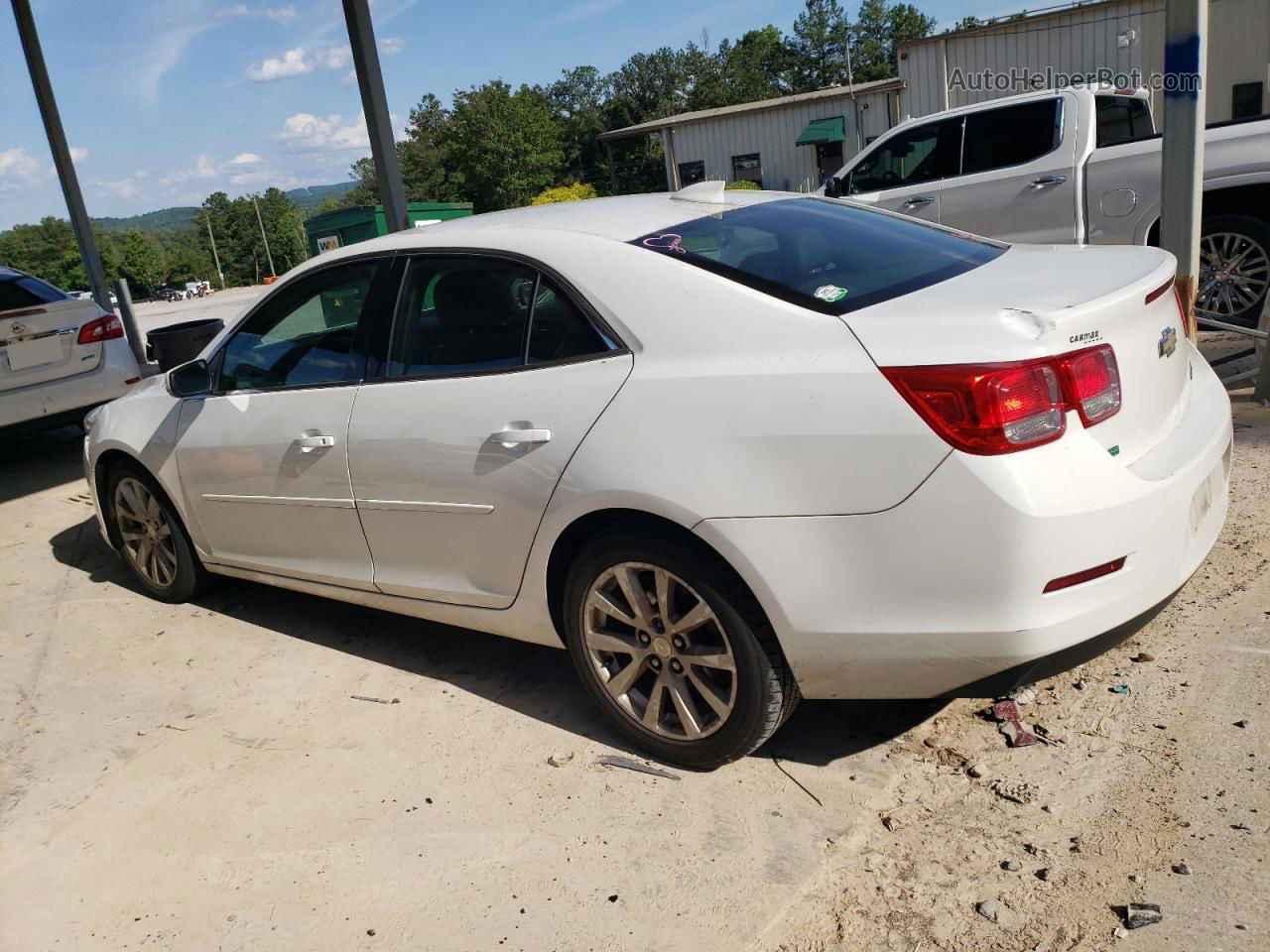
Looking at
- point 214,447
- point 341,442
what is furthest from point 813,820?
point 214,447

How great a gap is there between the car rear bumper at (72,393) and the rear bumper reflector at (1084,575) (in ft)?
24.4

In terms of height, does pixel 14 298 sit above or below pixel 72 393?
above

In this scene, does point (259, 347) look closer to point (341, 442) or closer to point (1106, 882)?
point (341, 442)

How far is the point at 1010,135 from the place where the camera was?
26.3 feet

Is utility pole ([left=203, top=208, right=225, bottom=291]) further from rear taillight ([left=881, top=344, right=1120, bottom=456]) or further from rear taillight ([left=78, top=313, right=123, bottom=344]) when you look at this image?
rear taillight ([left=881, top=344, right=1120, bottom=456])

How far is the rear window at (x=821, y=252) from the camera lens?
270 cm

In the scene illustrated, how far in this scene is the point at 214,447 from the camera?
4082 mm

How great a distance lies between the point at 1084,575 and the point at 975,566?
10.4 inches

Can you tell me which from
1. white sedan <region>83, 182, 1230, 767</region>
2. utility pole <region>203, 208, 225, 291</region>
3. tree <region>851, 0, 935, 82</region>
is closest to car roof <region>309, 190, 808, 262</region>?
white sedan <region>83, 182, 1230, 767</region>

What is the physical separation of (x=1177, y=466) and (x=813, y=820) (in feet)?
4.26

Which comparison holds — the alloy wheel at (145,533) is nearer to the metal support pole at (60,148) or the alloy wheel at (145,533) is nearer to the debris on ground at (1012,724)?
the debris on ground at (1012,724)

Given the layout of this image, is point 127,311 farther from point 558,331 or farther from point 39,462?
point 558,331

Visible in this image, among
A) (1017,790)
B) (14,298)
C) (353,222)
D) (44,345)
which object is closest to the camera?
(1017,790)

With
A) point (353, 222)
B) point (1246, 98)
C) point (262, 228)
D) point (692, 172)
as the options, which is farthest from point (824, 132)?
point (262, 228)
